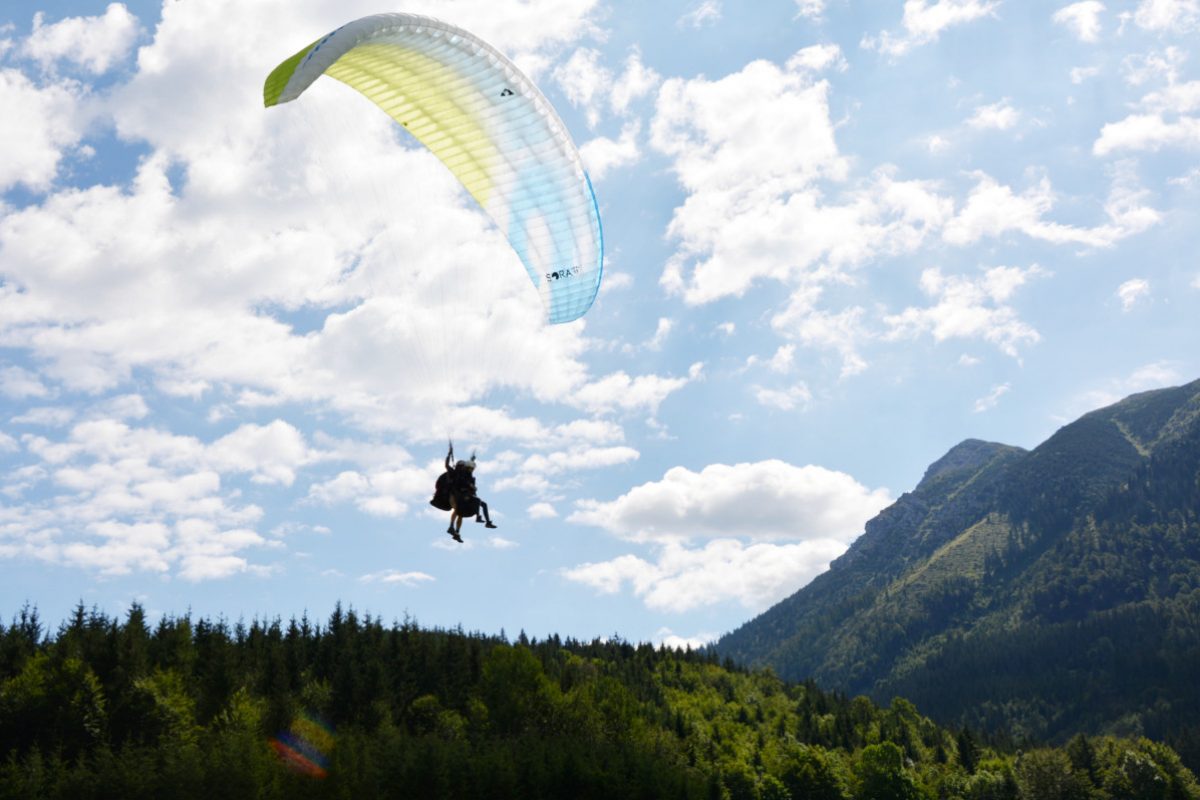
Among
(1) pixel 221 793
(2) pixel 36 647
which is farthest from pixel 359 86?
(2) pixel 36 647

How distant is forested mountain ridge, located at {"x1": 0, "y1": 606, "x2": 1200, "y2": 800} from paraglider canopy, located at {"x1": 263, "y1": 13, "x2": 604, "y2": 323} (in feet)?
93.9

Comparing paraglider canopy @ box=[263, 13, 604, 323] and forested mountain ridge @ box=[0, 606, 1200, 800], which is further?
forested mountain ridge @ box=[0, 606, 1200, 800]

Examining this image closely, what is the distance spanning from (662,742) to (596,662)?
204ft

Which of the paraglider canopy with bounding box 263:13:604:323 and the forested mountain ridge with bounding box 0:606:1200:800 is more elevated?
the paraglider canopy with bounding box 263:13:604:323

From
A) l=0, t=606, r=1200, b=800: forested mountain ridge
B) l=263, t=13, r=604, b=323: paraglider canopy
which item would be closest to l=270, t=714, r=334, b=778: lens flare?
l=0, t=606, r=1200, b=800: forested mountain ridge

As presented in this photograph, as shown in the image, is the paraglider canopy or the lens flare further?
the lens flare

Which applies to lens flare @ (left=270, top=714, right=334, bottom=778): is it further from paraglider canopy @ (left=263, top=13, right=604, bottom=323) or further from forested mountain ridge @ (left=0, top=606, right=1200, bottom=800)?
paraglider canopy @ (left=263, top=13, right=604, bottom=323)

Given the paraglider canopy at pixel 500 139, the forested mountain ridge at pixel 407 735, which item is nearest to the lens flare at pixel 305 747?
the forested mountain ridge at pixel 407 735

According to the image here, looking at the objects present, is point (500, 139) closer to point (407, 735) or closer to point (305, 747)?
point (305, 747)

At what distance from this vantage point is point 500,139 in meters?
23.6

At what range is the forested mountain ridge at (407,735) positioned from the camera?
147 feet

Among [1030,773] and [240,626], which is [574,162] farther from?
[1030,773]

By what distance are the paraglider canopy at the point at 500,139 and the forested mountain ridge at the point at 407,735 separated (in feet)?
93.9

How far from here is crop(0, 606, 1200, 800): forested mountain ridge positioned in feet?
147
